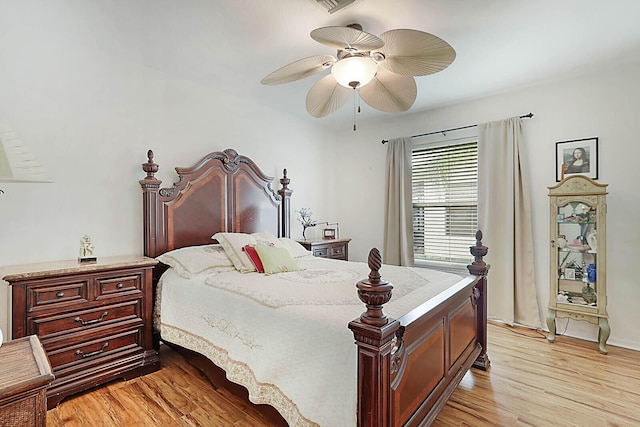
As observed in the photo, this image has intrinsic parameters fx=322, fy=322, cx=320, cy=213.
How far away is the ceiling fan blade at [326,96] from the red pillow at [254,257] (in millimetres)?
1294

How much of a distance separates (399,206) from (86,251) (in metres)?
3.44

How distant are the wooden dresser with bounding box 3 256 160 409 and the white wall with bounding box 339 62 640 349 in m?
3.79

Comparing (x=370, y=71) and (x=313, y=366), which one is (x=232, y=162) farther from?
(x=313, y=366)

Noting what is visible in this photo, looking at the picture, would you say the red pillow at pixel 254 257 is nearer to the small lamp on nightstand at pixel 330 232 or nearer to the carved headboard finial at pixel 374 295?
the carved headboard finial at pixel 374 295

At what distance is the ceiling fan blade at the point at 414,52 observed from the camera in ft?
5.82

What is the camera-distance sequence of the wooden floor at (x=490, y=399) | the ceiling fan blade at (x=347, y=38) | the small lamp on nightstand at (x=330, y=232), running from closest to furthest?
the ceiling fan blade at (x=347, y=38) → the wooden floor at (x=490, y=399) → the small lamp on nightstand at (x=330, y=232)

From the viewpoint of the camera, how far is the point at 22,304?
78.8 inches

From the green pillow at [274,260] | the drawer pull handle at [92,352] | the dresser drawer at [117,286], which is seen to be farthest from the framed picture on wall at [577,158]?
the drawer pull handle at [92,352]

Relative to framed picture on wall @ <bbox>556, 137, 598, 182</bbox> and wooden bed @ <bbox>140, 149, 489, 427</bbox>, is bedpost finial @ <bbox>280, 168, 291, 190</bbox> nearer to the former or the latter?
wooden bed @ <bbox>140, 149, 489, 427</bbox>

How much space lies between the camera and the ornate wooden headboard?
295 centimetres

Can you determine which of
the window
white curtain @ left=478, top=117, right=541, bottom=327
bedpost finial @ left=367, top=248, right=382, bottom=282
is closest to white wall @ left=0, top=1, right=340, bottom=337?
bedpost finial @ left=367, top=248, right=382, bottom=282

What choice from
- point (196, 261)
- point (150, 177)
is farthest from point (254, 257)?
point (150, 177)

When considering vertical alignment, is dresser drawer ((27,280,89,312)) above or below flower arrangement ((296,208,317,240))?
below

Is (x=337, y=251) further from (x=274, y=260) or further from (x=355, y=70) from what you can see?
(x=355, y=70)
